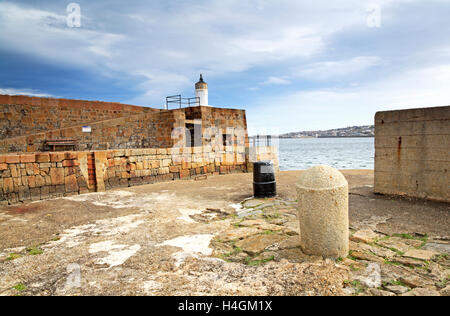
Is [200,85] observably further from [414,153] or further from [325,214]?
[325,214]

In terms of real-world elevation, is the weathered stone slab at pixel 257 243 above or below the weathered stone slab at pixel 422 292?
below

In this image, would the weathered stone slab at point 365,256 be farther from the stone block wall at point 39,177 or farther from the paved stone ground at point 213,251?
the stone block wall at point 39,177

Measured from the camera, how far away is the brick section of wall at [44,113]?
14719 mm

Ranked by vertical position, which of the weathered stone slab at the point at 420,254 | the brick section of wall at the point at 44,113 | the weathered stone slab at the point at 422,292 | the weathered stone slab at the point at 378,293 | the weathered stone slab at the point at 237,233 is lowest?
the weathered stone slab at the point at 420,254

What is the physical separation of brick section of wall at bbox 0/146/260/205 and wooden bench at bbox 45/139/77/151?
781cm

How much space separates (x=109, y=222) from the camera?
561 centimetres

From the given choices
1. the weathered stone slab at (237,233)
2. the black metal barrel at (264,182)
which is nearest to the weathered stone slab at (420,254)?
the weathered stone slab at (237,233)

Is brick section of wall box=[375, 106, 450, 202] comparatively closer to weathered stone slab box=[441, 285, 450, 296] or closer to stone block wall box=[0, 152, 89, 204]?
weathered stone slab box=[441, 285, 450, 296]

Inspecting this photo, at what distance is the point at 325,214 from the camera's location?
3.47 m

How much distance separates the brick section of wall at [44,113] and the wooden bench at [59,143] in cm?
113

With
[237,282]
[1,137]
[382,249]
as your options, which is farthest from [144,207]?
[1,137]

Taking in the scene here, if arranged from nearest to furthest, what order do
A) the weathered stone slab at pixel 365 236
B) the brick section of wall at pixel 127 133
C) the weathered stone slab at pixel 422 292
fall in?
the weathered stone slab at pixel 422 292
the weathered stone slab at pixel 365 236
the brick section of wall at pixel 127 133

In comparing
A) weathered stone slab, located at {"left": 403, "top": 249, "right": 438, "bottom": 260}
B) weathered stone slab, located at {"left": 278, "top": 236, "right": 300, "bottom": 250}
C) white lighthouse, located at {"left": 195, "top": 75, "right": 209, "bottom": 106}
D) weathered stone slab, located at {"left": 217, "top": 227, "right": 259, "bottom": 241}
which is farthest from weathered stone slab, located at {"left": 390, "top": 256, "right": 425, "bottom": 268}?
white lighthouse, located at {"left": 195, "top": 75, "right": 209, "bottom": 106}
